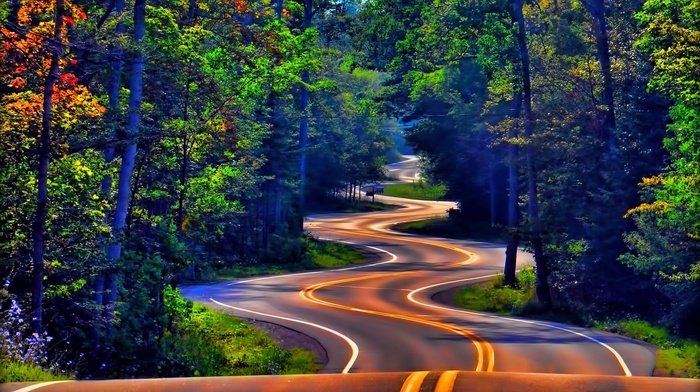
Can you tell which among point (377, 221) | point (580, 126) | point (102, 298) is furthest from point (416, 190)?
point (102, 298)

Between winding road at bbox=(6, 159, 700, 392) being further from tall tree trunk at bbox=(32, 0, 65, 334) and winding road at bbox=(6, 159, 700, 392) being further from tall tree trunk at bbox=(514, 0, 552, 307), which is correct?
tall tree trunk at bbox=(32, 0, 65, 334)

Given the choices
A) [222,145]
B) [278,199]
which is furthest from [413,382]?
[278,199]

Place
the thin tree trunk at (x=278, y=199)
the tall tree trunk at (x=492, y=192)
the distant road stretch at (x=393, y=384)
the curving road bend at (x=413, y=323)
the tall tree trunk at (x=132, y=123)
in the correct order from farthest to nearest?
the tall tree trunk at (x=492, y=192)
the thin tree trunk at (x=278, y=199)
the curving road bend at (x=413, y=323)
the tall tree trunk at (x=132, y=123)
the distant road stretch at (x=393, y=384)

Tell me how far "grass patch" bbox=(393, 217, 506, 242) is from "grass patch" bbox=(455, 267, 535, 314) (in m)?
28.6

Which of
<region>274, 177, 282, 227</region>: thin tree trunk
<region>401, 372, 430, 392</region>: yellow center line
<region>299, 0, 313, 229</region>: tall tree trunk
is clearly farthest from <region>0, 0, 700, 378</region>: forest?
<region>401, 372, 430, 392</region>: yellow center line

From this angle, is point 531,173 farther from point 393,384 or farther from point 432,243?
point 432,243

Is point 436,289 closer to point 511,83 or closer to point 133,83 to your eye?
point 511,83

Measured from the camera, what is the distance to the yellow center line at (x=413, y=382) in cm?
1164

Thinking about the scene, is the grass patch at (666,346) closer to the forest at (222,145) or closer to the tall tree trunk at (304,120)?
the forest at (222,145)

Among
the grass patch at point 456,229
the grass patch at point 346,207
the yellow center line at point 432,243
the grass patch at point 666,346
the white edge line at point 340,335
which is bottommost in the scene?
the white edge line at point 340,335

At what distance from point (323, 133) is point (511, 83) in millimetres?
44586

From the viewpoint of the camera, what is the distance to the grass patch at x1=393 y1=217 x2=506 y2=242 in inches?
2858

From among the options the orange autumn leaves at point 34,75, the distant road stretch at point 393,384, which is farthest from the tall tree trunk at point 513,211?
the distant road stretch at point 393,384

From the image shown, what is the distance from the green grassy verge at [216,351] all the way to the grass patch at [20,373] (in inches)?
232
